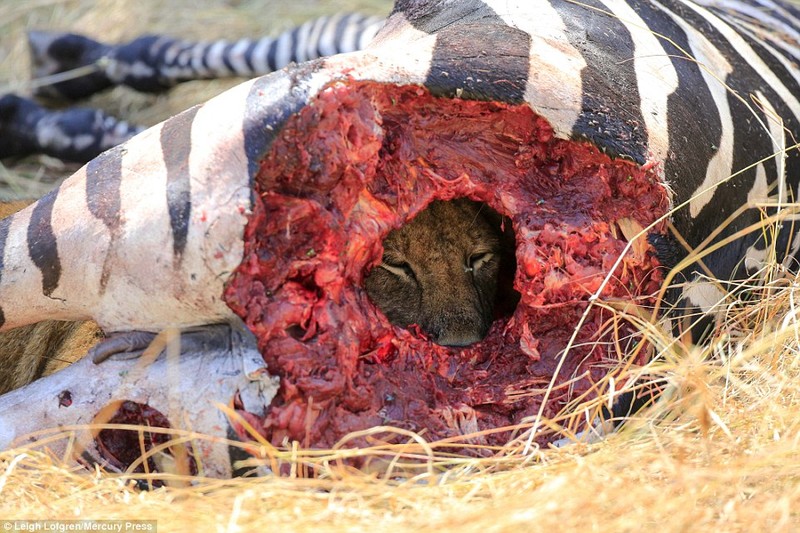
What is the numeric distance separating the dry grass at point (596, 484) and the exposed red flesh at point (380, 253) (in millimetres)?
144

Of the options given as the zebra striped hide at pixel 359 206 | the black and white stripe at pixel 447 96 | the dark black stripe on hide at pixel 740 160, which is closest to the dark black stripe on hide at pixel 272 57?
the black and white stripe at pixel 447 96

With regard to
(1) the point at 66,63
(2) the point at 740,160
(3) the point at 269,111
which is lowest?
Answer: (1) the point at 66,63

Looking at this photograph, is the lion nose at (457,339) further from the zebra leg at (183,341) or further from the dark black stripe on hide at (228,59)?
the dark black stripe on hide at (228,59)

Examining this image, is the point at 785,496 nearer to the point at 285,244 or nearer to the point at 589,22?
the point at 285,244

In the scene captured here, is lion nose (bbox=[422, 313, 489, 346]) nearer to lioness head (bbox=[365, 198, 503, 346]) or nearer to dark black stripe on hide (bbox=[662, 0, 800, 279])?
lioness head (bbox=[365, 198, 503, 346])

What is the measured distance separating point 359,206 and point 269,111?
264 millimetres

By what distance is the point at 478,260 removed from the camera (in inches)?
94.0

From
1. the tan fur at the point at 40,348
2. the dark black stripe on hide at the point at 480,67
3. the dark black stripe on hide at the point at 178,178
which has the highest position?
the dark black stripe on hide at the point at 480,67

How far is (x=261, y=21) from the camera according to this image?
5.43 meters

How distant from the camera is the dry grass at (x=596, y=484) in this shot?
140 cm

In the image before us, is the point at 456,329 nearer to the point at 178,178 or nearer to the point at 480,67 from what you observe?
the point at 480,67

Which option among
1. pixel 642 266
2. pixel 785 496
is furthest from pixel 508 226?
pixel 785 496

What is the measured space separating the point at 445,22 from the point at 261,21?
338cm

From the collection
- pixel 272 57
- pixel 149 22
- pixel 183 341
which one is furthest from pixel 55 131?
pixel 183 341
